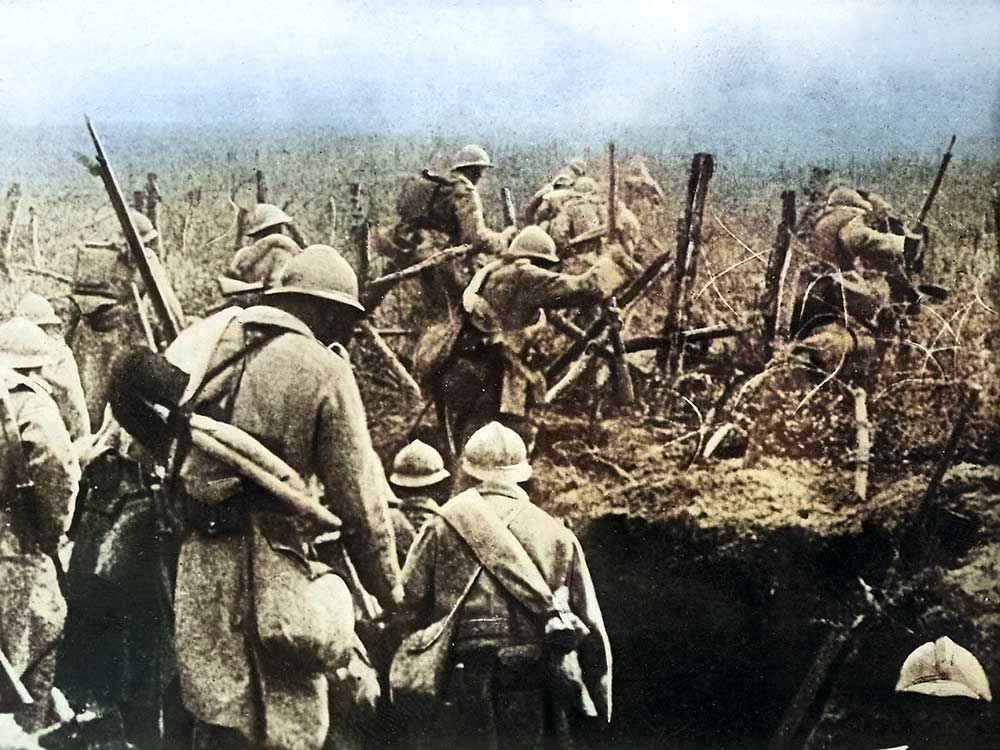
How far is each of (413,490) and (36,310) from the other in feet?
6.87

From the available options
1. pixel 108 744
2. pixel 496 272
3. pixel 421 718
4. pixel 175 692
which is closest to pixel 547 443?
pixel 496 272

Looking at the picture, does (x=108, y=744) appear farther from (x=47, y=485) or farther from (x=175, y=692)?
(x=47, y=485)

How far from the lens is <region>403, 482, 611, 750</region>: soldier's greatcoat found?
17.0 ft

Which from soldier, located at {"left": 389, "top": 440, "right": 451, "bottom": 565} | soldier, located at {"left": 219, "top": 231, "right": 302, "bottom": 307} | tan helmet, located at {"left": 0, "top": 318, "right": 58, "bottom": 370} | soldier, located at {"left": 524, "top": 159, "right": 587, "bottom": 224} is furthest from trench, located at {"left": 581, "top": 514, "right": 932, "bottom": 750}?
tan helmet, located at {"left": 0, "top": 318, "right": 58, "bottom": 370}

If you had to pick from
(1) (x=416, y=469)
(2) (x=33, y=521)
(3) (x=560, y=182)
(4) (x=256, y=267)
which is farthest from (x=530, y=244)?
(2) (x=33, y=521)

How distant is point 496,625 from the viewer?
5168 mm

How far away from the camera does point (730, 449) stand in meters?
5.39

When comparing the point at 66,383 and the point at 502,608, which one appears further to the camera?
the point at 66,383

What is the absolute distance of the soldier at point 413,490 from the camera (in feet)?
17.2

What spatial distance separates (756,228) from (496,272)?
4.24 ft

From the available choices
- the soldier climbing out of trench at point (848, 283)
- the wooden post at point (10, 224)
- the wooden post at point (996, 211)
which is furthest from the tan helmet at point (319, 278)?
the wooden post at point (996, 211)

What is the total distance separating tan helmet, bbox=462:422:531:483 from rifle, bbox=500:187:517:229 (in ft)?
3.32

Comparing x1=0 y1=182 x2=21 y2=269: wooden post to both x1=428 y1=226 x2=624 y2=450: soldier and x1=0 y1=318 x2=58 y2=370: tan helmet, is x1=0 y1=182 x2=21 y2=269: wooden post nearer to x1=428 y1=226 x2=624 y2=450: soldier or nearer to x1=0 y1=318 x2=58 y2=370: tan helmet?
x1=0 y1=318 x2=58 y2=370: tan helmet

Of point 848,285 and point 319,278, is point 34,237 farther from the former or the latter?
point 848,285
